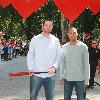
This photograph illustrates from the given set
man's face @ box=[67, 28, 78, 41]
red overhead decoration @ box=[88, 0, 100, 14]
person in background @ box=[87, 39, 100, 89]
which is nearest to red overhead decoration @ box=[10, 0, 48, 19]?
red overhead decoration @ box=[88, 0, 100, 14]

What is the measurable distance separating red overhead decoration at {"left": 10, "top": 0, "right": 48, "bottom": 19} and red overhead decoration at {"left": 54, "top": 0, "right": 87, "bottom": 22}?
296mm

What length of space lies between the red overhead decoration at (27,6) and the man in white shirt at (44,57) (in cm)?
39

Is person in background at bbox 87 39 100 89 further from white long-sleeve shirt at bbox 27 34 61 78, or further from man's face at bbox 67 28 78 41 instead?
white long-sleeve shirt at bbox 27 34 61 78

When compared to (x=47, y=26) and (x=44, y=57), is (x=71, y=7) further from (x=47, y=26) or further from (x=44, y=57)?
(x=44, y=57)

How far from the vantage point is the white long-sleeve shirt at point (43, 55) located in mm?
7262

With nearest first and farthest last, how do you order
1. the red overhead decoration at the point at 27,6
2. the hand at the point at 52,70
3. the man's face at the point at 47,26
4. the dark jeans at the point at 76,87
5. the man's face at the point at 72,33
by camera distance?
the red overhead decoration at the point at 27,6 < the hand at the point at 52,70 < the man's face at the point at 47,26 < the man's face at the point at 72,33 < the dark jeans at the point at 76,87

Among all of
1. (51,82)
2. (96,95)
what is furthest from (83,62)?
(96,95)

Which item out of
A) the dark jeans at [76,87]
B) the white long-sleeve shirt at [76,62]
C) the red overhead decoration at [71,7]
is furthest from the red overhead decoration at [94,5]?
the dark jeans at [76,87]

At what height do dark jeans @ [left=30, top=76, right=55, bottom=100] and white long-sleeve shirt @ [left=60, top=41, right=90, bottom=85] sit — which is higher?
white long-sleeve shirt @ [left=60, top=41, right=90, bottom=85]

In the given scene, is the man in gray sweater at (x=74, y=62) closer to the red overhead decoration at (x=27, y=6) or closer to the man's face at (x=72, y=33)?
the man's face at (x=72, y=33)

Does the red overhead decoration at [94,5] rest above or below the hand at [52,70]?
above

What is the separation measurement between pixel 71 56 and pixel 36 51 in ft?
2.72

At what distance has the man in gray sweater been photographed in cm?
788

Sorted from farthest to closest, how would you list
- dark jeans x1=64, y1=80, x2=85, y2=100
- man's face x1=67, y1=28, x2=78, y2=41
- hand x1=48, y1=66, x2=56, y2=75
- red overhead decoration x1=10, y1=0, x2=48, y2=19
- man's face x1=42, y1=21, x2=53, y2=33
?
dark jeans x1=64, y1=80, x2=85, y2=100 → man's face x1=67, y1=28, x2=78, y2=41 → man's face x1=42, y1=21, x2=53, y2=33 → hand x1=48, y1=66, x2=56, y2=75 → red overhead decoration x1=10, y1=0, x2=48, y2=19
